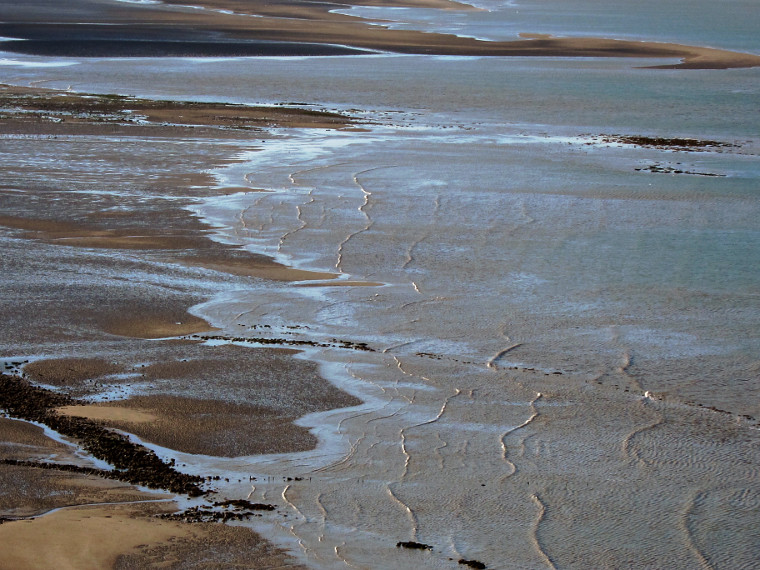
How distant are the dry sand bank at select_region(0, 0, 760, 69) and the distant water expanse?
18632 millimetres

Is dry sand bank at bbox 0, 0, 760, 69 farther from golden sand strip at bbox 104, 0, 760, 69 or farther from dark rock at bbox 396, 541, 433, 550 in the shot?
dark rock at bbox 396, 541, 433, 550

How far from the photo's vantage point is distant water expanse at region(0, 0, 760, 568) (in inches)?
254

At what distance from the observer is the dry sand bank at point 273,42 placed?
41.4 metres

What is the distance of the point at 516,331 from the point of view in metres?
10.0

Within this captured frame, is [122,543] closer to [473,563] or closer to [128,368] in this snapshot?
[473,563]

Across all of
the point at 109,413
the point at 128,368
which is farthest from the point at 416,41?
the point at 109,413

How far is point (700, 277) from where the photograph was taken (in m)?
12.1

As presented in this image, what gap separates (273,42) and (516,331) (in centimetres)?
3712

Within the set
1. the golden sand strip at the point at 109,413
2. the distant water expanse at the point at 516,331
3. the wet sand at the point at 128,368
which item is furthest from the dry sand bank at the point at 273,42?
the golden sand strip at the point at 109,413

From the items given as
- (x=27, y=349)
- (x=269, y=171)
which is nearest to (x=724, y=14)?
→ (x=269, y=171)

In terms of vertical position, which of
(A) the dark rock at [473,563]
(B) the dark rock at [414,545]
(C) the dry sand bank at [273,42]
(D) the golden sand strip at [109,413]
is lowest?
(A) the dark rock at [473,563]

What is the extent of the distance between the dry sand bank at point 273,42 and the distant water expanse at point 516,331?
61.1 ft

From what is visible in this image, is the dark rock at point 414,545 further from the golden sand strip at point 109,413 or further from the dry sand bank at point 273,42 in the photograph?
the dry sand bank at point 273,42

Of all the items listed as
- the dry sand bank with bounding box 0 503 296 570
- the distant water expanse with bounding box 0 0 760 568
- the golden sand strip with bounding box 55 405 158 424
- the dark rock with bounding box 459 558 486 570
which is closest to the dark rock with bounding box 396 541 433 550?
the distant water expanse with bounding box 0 0 760 568
